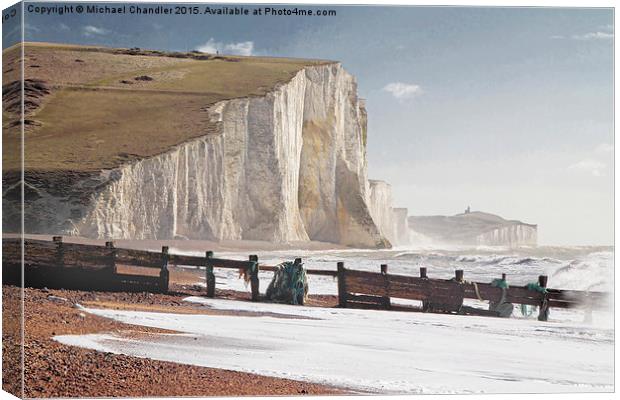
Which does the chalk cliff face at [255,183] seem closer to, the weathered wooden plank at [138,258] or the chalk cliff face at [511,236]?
the weathered wooden plank at [138,258]

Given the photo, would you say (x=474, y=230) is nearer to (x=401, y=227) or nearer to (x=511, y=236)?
(x=511, y=236)

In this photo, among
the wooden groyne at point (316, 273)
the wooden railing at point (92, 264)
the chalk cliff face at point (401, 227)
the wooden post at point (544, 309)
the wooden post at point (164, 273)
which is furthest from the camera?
the wooden post at point (544, 309)

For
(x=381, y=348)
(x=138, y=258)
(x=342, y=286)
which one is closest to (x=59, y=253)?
(x=138, y=258)

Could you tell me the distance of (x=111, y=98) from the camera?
1005 centimetres

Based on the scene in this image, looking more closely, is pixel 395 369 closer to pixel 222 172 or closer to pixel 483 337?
pixel 483 337

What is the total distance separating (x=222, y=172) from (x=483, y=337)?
3.49 metres

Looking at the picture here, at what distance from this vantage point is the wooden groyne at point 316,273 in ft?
32.2

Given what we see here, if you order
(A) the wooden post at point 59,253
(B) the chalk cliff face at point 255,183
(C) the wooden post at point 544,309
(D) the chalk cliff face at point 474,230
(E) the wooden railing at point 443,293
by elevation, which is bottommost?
(C) the wooden post at point 544,309

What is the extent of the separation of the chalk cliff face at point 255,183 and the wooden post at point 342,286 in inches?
15.6

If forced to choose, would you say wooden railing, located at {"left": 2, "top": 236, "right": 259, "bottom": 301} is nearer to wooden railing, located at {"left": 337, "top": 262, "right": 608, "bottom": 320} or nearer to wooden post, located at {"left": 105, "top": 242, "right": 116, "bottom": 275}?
wooden post, located at {"left": 105, "top": 242, "right": 116, "bottom": 275}

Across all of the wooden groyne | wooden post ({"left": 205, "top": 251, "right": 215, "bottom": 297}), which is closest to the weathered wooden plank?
the wooden groyne

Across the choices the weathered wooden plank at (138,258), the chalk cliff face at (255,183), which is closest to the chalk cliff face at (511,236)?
the chalk cliff face at (255,183)

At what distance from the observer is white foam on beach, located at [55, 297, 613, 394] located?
9.66 m

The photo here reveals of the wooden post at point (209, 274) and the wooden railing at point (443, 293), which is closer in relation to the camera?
the wooden post at point (209, 274)
